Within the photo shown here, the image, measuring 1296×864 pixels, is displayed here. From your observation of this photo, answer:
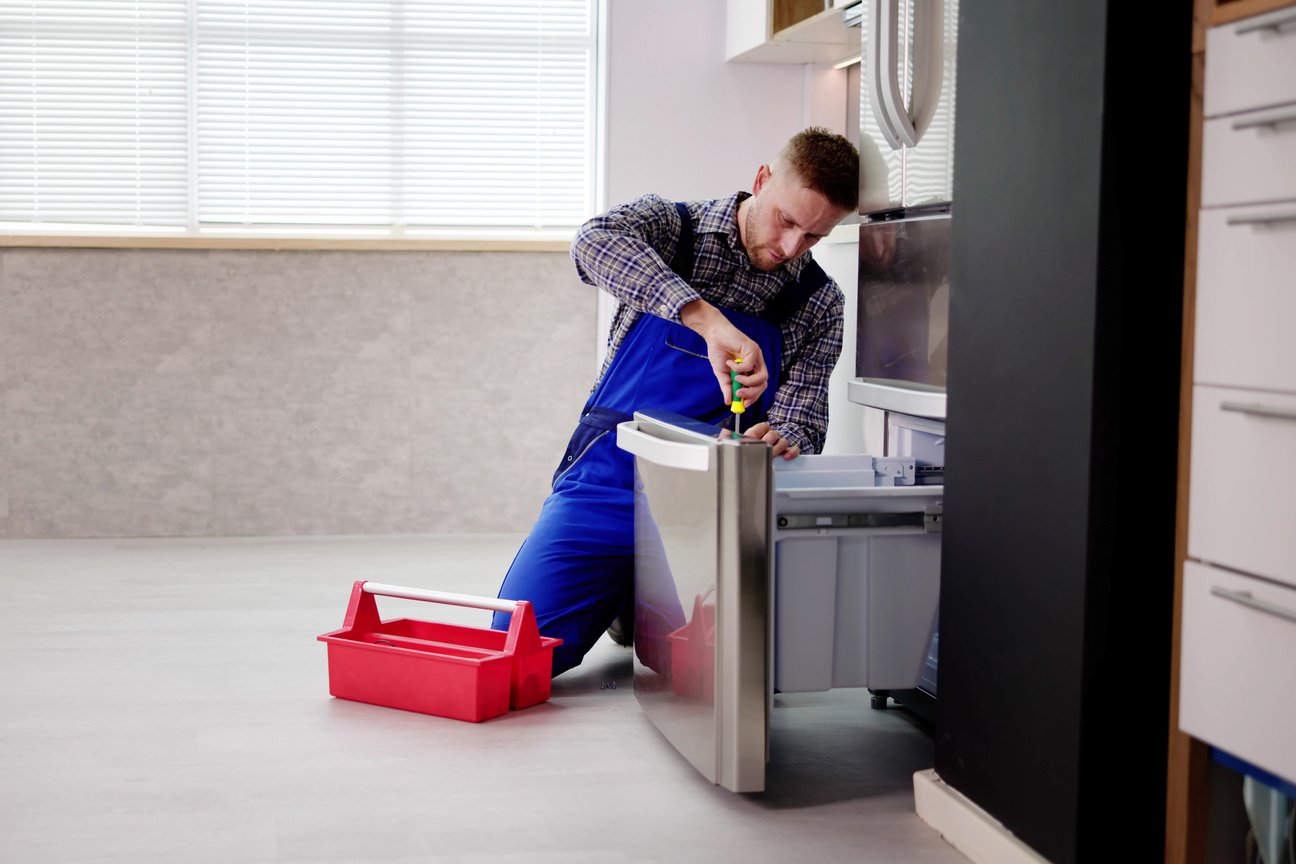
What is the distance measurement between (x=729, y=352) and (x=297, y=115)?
7.38ft

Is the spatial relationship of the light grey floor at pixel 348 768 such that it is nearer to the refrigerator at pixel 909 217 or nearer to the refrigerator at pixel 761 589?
the refrigerator at pixel 761 589

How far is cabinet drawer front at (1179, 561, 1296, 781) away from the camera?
1.19 m

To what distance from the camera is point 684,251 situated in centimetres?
241

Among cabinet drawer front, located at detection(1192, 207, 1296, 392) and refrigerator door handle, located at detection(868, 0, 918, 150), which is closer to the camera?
cabinet drawer front, located at detection(1192, 207, 1296, 392)

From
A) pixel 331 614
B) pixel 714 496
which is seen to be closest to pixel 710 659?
pixel 714 496

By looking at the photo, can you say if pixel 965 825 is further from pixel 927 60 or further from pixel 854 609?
pixel 927 60

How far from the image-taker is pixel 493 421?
3928mm

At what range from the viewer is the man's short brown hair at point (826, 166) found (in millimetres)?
2236

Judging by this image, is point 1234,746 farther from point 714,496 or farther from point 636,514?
point 636,514

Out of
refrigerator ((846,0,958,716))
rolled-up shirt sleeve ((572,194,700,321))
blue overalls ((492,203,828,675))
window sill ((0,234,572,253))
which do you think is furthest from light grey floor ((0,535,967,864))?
window sill ((0,234,572,253))

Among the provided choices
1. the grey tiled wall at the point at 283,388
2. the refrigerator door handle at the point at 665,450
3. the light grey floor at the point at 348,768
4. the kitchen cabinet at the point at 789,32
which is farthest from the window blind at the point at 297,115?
the refrigerator door handle at the point at 665,450

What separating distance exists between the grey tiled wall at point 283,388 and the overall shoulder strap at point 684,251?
4.89 ft

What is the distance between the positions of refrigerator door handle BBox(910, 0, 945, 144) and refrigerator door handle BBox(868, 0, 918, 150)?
2 cm

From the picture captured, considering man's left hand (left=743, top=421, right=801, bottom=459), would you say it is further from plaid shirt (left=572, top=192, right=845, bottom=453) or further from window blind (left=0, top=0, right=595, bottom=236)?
window blind (left=0, top=0, right=595, bottom=236)
